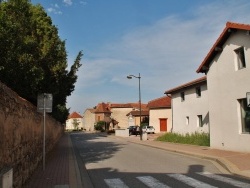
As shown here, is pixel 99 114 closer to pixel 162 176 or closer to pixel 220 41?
pixel 220 41

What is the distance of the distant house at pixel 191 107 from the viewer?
27.5 meters

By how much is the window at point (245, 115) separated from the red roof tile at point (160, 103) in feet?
114

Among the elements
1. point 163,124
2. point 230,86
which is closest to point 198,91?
point 230,86

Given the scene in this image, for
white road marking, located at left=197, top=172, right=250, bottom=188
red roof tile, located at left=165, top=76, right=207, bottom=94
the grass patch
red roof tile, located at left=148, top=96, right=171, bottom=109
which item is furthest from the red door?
white road marking, located at left=197, top=172, right=250, bottom=188

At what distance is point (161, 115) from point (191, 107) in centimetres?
2472

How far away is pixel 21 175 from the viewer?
9000mm

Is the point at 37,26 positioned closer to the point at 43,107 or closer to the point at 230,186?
the point at 43,107

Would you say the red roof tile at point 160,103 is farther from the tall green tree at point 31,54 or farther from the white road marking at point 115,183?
the white road marking at point 115,183

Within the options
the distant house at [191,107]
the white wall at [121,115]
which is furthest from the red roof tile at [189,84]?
the white wall at [121,115]

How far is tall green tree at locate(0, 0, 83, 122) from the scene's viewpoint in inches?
475

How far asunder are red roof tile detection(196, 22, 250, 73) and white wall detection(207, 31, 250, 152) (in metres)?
0.33

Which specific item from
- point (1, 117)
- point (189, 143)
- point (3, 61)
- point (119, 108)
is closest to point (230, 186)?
point (1, 117)

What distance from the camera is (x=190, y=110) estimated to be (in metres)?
29.8

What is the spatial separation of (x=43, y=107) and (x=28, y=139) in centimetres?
270
